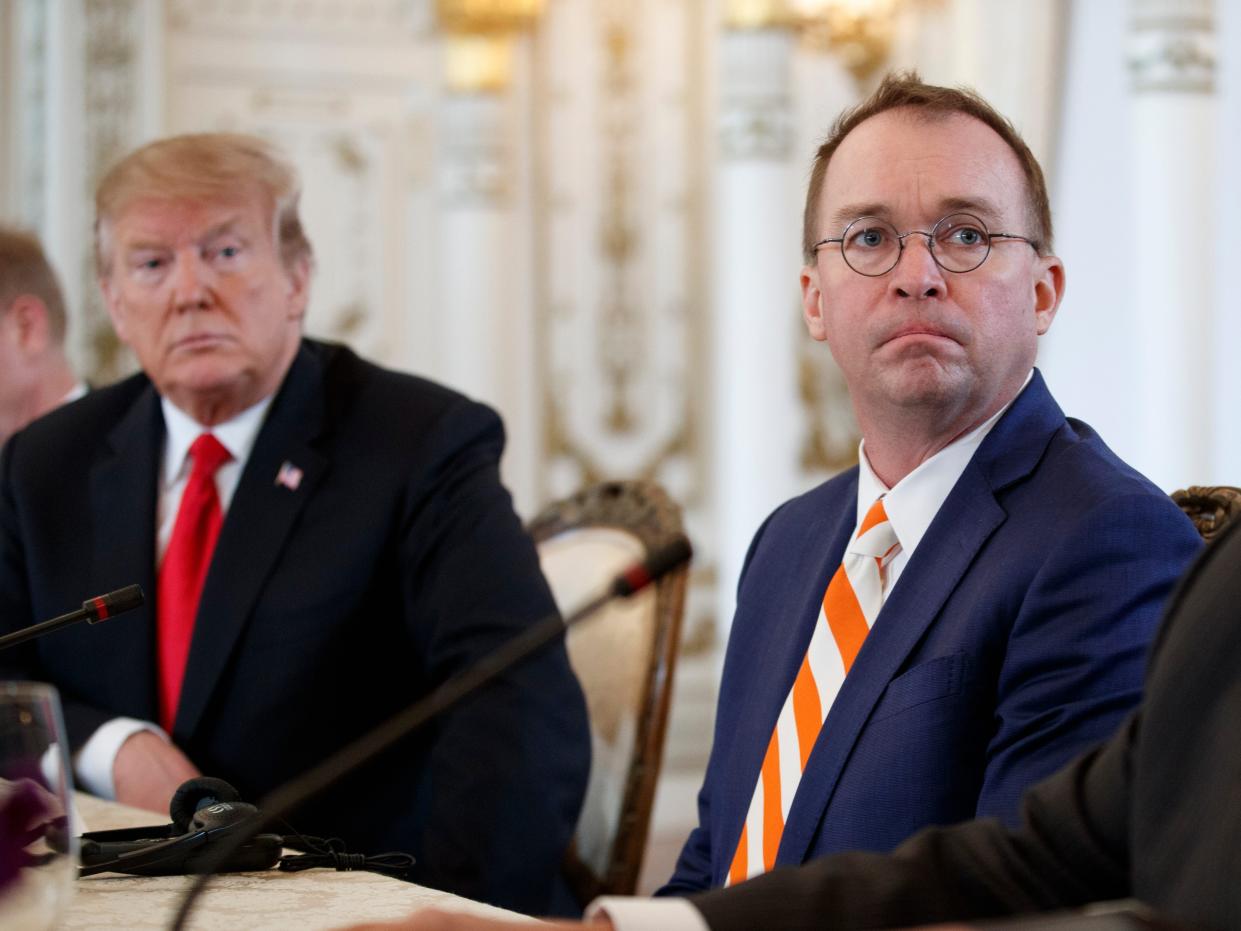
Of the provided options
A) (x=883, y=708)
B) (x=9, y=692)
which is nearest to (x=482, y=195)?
(x=883, y=708)

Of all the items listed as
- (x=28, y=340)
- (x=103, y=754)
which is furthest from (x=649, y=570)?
(x=28, y=340)

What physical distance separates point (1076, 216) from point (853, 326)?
3657 millimetres

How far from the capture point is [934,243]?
5.81 ft

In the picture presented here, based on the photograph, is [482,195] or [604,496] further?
[482,195]

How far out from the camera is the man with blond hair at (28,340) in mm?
3494

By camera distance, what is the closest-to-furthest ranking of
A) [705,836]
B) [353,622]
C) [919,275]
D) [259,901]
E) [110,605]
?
1. [259,901]
2. [110,605]
3. [919,275]
4. [705,836]
5. [353,622]

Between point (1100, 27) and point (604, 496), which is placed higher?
point (1100, 27)

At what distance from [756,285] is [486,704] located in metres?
3.41

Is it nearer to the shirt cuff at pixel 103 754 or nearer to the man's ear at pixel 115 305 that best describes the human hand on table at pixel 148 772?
the shirt cuff at pixel 103 754

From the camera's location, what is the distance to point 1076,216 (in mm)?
5195

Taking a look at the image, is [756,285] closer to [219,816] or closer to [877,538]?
[877,538]

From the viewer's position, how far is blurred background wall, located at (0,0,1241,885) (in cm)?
513

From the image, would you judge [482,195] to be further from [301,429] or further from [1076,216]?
[301,429]

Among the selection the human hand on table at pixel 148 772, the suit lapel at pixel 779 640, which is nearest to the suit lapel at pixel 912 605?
the suit lapel at pixel 779 640
